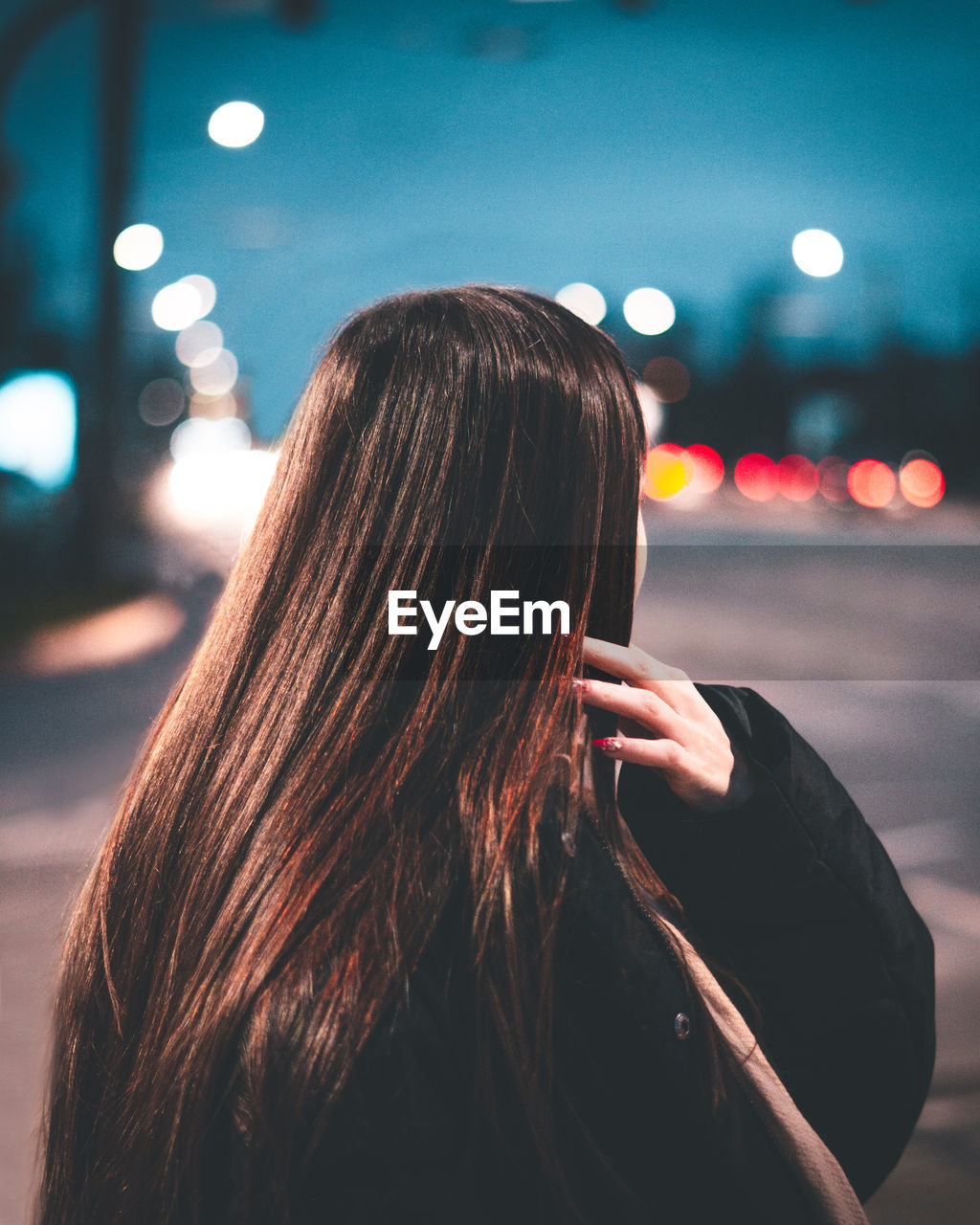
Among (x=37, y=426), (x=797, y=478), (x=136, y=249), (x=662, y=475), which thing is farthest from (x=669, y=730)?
(x=797, y=478)

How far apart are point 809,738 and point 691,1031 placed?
473 cm

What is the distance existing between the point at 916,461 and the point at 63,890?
15080 millimetres

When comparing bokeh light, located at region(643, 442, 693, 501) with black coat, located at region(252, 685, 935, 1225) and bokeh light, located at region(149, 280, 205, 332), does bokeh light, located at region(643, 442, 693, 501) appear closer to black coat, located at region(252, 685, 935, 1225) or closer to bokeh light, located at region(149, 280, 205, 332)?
black coat, located at region(252, 685, 935, 1225)

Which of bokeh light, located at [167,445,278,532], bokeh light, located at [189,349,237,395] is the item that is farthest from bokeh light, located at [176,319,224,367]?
bokeh light, located at [167,445,278,532]

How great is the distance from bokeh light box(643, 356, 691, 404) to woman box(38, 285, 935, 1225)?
81.8 ft

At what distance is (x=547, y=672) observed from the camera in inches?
34.4

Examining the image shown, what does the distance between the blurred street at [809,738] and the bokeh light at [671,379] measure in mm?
14950

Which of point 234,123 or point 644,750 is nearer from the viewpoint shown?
point 644,750

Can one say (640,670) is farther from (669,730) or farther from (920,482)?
(920,482)

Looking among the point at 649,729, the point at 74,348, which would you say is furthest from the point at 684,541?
the point at 649,729

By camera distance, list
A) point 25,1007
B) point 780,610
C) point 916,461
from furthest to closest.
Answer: point 916,461 → point 780,610 → point 25,1007

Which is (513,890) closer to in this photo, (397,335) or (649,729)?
(649,729)

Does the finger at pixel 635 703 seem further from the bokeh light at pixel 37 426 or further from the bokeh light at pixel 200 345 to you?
the bokeh light at pixel 200 345

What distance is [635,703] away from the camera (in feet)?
3.16
